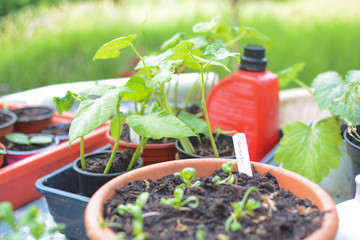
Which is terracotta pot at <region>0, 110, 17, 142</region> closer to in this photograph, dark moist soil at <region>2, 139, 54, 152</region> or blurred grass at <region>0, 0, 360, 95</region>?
dark moist soil at <region>2, 139, 54, 152</region>

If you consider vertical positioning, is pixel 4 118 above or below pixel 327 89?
below

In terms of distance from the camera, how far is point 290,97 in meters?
1.44

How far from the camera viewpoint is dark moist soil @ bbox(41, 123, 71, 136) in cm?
138

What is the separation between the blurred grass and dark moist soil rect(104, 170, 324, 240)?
6.68ft

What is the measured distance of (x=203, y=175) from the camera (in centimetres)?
77

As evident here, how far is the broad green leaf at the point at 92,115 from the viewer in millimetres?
687

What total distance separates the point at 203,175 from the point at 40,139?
2.28 feet

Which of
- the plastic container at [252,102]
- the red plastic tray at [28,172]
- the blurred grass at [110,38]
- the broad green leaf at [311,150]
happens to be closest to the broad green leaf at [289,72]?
the plastic container at [252,102]

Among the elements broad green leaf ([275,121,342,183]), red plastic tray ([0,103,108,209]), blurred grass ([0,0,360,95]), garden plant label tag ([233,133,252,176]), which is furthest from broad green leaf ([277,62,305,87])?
blurred grass ([0,0,360,95])

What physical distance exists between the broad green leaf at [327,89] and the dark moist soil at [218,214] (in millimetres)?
412

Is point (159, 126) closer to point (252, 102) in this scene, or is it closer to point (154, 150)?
point (154, 150)

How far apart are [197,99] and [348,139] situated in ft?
2.44

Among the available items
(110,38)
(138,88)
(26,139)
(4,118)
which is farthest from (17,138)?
(110,38)

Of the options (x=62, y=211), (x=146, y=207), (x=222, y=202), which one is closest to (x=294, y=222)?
(x=222, y=202)
